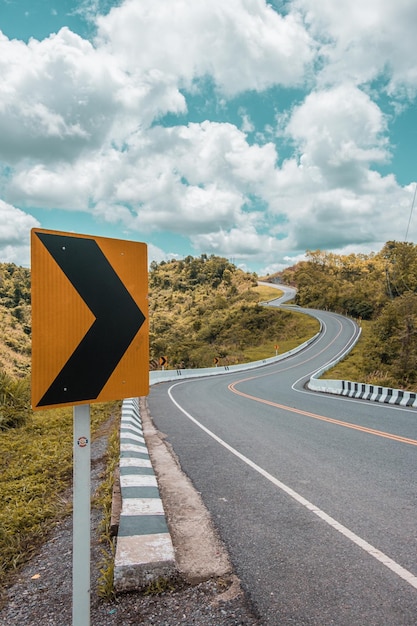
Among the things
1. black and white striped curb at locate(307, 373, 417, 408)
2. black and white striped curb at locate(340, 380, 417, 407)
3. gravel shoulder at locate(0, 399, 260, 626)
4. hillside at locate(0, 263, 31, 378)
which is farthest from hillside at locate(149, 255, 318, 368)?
gravel shoulder at locate(0, 399, 260, 626)

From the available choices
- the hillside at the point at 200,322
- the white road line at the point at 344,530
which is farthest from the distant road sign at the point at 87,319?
the hillside at the point at 200,322

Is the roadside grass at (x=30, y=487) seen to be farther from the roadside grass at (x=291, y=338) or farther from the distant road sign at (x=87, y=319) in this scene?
the roadside grass at (x=291, y=338)

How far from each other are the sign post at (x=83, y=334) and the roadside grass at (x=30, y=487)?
196cm

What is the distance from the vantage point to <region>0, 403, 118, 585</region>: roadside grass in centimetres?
403

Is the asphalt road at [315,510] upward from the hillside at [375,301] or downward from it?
downward

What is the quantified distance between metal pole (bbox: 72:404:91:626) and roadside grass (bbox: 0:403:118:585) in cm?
160

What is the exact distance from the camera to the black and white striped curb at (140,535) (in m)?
3.03

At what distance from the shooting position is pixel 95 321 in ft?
7.70

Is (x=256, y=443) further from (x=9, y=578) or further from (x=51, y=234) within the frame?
(x=51, y=234)

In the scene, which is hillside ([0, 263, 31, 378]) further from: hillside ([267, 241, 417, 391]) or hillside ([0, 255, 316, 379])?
hillside ([267, 241, 417, 391])

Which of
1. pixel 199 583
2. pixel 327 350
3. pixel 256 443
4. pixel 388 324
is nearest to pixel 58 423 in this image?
pixel 256 443

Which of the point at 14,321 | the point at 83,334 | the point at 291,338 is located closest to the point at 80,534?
the point at 83,334

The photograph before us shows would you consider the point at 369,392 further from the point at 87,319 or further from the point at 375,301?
the point at 375,301

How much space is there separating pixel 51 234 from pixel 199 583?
2.72 meters
